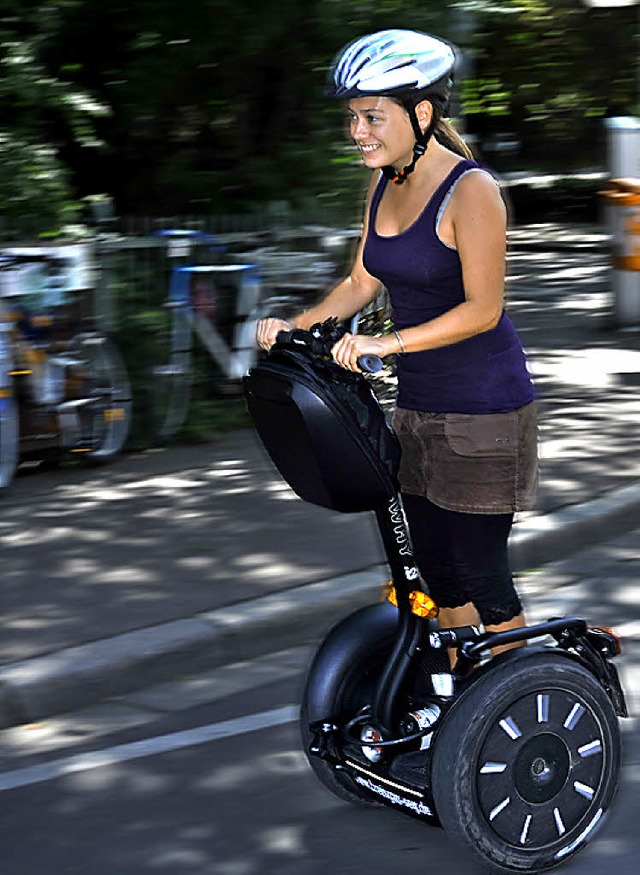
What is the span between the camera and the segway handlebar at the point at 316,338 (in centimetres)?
330

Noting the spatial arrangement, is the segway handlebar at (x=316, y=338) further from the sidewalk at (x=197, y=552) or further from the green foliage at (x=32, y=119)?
the green foliage at (x=32, y=119)

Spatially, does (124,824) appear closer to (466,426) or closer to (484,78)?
(466,426)

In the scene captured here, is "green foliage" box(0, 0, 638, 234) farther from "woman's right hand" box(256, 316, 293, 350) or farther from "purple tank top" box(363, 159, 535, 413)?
"purple tank top" box(363, 159, 535, 413)

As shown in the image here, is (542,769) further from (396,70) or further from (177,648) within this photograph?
(177,648)

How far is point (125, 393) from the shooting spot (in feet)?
26.2

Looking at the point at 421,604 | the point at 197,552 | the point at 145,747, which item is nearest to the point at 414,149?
the point at 421,604

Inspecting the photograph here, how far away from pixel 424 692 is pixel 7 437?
4027mm

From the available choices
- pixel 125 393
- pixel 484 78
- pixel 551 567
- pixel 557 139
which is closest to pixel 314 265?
pixel 125 393

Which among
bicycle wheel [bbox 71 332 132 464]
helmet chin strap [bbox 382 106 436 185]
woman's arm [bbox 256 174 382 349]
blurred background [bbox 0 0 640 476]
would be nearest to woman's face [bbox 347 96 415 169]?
helmet chin strap [bbox 382 106 436 185]

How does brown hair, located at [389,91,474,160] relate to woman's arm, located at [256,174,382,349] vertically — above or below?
above

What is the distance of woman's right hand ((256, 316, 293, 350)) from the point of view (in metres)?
3.46

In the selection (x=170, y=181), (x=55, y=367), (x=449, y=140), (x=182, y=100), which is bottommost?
(x=55, y=367)

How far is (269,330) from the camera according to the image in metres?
3.48

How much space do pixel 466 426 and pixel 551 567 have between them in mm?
3078
